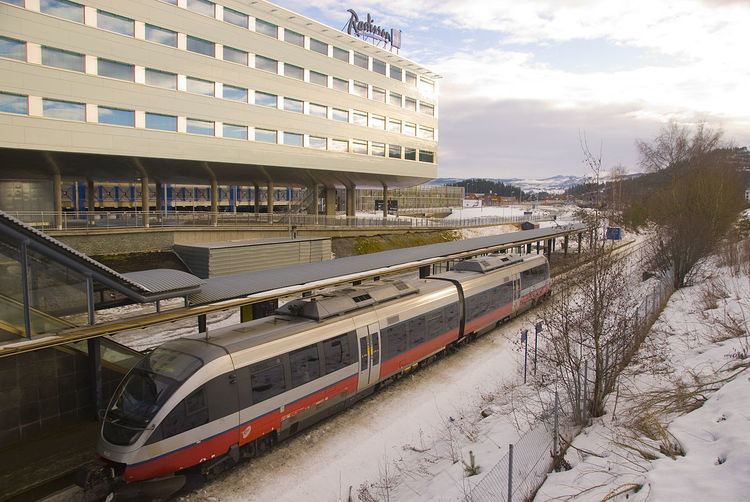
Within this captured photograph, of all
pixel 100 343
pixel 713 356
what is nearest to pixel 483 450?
pixel 713 356

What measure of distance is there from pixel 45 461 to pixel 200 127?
22.9 m

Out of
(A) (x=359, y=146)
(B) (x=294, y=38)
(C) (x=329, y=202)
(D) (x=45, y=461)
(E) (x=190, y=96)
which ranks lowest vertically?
(D) (x=45, y=461)

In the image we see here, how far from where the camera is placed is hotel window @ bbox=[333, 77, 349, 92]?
3672cm

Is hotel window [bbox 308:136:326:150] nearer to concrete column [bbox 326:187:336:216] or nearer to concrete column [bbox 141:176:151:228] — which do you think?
concrete column [bbox 326:187:336:216]

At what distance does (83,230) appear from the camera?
25531 millimetres

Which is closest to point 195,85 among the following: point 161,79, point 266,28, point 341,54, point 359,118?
point 161,79

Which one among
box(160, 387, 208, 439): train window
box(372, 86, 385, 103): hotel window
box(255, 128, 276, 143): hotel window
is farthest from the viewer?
box(372, 86, 385, 103): hotel window

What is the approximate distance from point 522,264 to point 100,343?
1877cm

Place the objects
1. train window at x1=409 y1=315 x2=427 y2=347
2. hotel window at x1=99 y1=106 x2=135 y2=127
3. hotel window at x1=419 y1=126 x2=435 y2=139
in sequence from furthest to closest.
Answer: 1. hotel window at x1=419 y1=126 x2=435 y2=139
2. hotel window at x1=99 y1=106 x2=135 y2=127
3. train window at x1=409 y1=315 x2=427 y2=347

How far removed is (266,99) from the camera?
32219 mm

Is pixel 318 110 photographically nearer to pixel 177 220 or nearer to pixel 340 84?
pixel 340 84

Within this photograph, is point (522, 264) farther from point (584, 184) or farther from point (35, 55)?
point (35, 55)

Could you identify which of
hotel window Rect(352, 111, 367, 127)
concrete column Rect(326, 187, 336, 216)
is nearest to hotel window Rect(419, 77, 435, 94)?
hotel window Rect(352, 111, 367, 127)

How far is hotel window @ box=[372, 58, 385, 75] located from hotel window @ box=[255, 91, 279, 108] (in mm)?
11193
